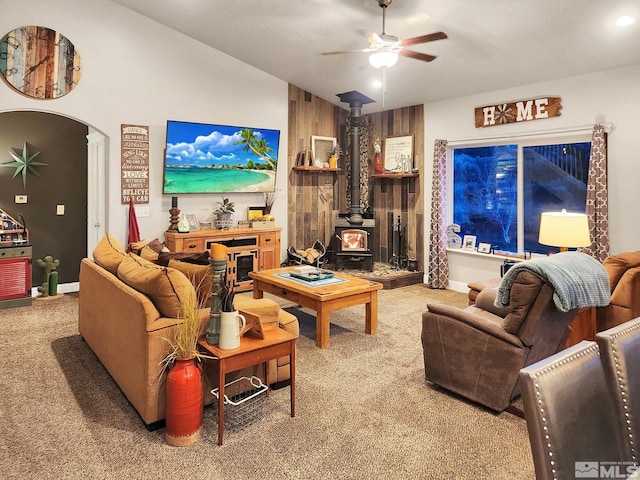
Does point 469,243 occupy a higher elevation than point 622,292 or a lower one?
higher

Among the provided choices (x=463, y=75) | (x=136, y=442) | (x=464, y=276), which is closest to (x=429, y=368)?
(x=136, y=442)

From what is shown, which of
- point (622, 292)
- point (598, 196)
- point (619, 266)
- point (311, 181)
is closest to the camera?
point (622, 292)

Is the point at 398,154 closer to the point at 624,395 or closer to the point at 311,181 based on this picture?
the point at 311,181

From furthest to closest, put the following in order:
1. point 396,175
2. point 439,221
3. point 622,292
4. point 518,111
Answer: point 396,175 → point 439,221 → point 518,111 → point 622,292

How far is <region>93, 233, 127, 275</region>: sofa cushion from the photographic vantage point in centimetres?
329

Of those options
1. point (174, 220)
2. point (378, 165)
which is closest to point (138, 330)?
point (174, 220)

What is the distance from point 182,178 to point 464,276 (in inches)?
160

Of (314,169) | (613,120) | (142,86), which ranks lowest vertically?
(314,169)

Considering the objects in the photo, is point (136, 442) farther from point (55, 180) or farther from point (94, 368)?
point (55, 180)

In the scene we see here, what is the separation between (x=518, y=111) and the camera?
5.42 metres

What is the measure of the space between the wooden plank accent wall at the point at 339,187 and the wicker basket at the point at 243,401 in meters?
4.09

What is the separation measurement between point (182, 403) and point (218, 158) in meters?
4.17

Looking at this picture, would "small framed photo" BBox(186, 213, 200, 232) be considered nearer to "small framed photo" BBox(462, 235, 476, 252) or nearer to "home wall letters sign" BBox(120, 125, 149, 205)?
"home wall letters sign" BBox(120, 125, 149, 205)

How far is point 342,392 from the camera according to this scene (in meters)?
3.04
